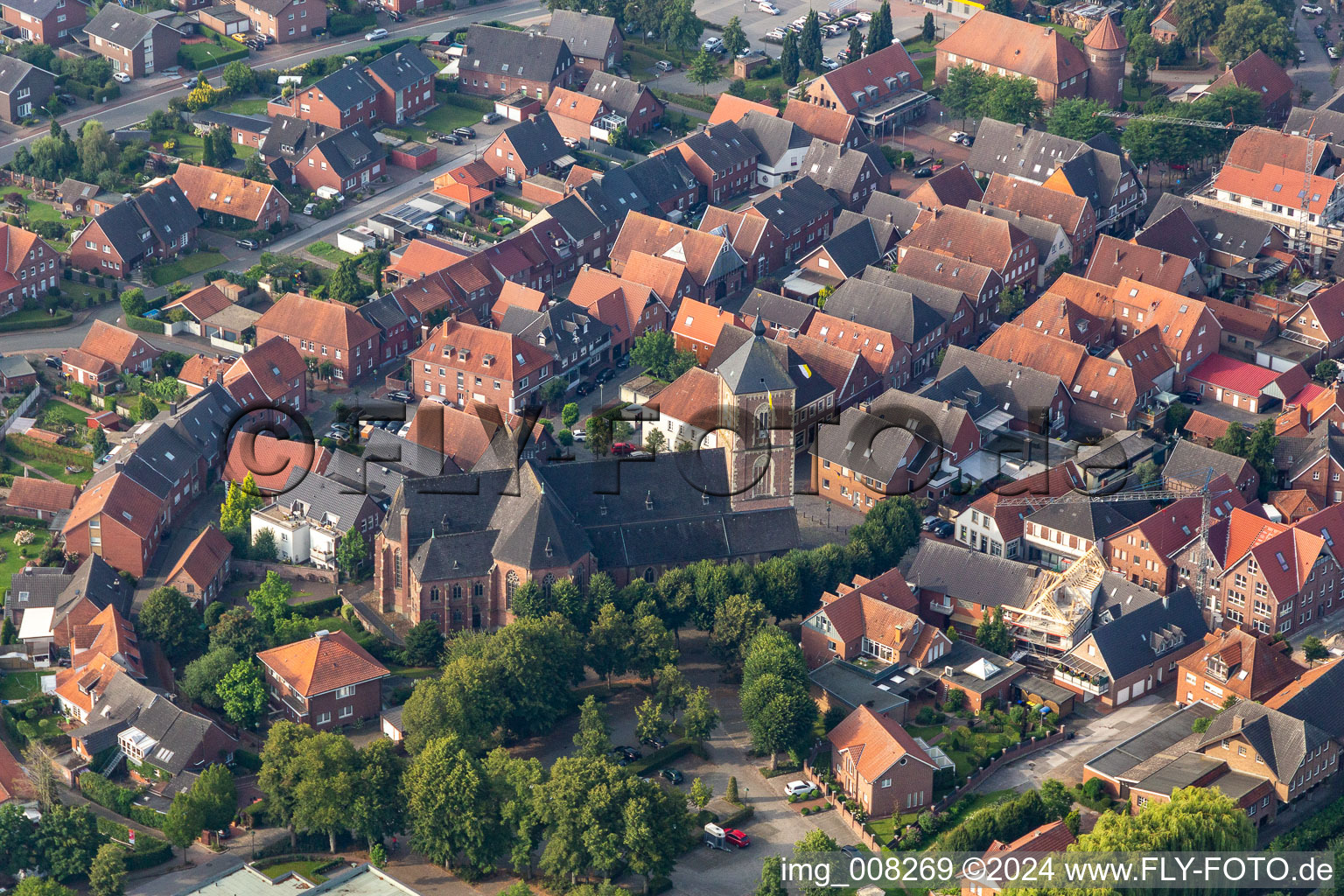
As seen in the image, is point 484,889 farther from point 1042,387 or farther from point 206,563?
point 1042,387

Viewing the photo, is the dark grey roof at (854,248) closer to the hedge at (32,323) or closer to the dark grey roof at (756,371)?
the dark grey roof at (756,371)

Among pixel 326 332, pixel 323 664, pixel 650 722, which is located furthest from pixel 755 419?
pixel 326 332

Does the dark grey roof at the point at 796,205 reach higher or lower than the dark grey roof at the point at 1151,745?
higher

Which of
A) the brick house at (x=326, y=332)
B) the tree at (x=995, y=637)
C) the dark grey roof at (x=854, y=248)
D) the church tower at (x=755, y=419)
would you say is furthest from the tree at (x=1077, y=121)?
the tree at (x=995, y=637)

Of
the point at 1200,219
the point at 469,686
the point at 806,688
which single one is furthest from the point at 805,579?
the point at 1200,219

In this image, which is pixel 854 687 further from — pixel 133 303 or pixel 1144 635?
pixel 133 303

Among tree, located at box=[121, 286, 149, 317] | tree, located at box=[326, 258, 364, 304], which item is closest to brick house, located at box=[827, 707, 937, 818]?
tree, located at box=[326, 258, 364, 304]
